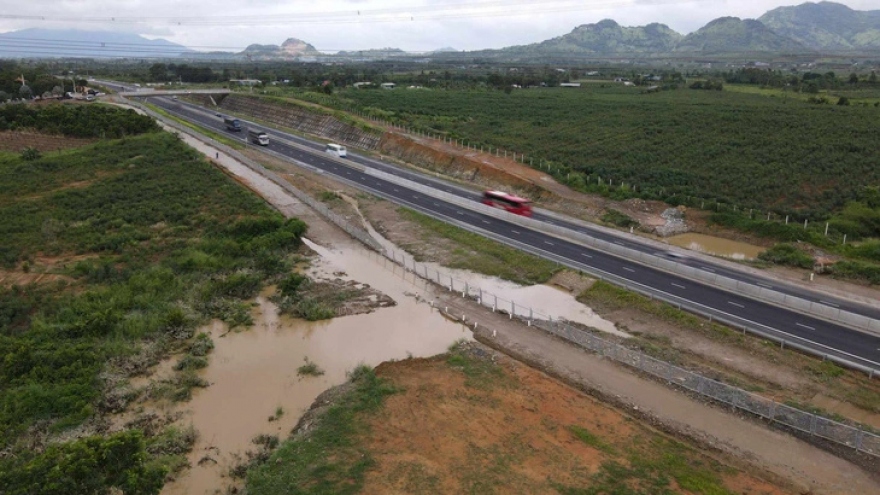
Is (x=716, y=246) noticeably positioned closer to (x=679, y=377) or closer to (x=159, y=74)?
(x=679, y=377)

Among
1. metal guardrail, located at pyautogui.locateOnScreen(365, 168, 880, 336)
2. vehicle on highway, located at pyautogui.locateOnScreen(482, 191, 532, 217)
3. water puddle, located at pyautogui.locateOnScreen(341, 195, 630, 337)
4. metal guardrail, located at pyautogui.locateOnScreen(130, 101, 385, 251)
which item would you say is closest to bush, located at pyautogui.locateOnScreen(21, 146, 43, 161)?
metal guardrail, located at pyautogui.locateOnScreen(130, 101, 385, 251)

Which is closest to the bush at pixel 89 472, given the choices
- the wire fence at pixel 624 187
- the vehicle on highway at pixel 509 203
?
the vehicle on highway at pixel 509 203

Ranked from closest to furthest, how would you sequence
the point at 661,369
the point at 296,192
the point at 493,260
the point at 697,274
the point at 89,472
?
1. the point at 89,472
2. the point at 661,369
3. the point at 697,274
4. the point at 493,260
5. the point at 296,192

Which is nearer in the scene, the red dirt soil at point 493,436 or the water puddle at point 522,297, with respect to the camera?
the red dirt soil at point 493,436

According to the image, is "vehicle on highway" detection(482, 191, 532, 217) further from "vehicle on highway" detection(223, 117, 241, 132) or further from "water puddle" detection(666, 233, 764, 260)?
"vehicle on highway" detection(223, 117, 241, 132)

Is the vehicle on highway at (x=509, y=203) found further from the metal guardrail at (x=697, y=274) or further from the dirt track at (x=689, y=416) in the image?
the dirt track at (x=689, y=416)

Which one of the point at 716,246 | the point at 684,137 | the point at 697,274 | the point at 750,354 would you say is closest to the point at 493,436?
the point at 750,354
